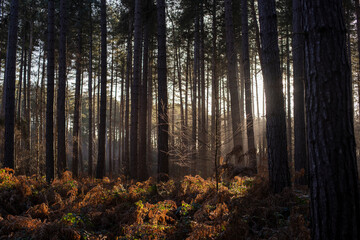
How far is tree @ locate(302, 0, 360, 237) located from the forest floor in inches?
22.3

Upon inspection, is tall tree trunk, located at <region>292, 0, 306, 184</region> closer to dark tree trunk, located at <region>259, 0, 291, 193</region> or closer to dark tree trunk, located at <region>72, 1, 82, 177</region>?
dark tree trunk, located at <region>259, 0, 291, 193</region>

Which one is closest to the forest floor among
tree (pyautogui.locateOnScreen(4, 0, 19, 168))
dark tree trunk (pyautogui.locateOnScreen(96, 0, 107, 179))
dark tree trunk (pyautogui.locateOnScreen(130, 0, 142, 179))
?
tree (pyautogui.locateOnScreen(4, 0, 19, 168))

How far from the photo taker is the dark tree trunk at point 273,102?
5.05 meters

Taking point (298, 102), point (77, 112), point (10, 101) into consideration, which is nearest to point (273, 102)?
point (298, 102)

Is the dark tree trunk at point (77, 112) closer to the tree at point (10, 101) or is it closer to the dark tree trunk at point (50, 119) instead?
the tree at point (10, 101)

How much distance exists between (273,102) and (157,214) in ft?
10.6

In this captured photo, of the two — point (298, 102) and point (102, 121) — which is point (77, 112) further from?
point (298, 102)

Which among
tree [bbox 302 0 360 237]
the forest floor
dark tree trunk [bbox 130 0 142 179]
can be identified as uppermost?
dark tree trunk [bbox 130 0 142 179]

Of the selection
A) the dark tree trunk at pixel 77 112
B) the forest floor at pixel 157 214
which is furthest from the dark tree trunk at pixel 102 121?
the forest floor at pixel 157 214

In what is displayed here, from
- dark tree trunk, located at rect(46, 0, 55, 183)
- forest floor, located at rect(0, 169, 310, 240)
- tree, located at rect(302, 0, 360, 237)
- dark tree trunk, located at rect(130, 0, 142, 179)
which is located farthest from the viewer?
dark tree trunk, located at rect(130, 0, 142, 179)

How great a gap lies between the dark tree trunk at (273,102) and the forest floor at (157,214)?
40 centimetres

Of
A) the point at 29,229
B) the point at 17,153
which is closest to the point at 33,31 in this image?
the point at 17,153

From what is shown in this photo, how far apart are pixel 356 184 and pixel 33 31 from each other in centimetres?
2083

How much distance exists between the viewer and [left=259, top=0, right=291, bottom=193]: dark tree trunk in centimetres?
505
